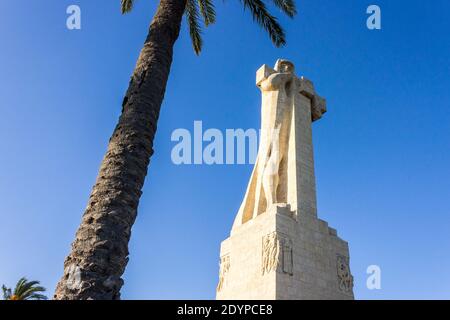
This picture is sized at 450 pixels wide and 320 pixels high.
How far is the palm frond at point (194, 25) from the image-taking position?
11.7 m

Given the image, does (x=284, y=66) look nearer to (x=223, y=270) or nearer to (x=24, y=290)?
(x=223, y=270)

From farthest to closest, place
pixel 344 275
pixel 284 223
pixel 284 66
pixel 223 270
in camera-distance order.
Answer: pixel 284 66
pixel 223 270
pixel 344 275
pixel 284 223

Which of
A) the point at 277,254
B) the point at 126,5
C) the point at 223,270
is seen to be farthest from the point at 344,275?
the point at 126,5

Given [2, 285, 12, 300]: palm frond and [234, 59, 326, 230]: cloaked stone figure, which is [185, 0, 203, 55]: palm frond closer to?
[234, 59, 326, 230]: cloaked stone figure

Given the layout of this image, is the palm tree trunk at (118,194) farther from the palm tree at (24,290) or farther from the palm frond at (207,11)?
the palm tree at (24,290)

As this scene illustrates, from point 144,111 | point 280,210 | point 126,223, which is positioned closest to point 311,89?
point 280,210

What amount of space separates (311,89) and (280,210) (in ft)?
13.7

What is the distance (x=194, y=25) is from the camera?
39.4 ft

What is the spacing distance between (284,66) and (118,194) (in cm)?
776

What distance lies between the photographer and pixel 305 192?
9.70 meters

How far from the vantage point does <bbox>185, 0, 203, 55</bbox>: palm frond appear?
11.7m

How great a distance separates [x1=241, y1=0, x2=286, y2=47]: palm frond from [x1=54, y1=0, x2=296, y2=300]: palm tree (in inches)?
128

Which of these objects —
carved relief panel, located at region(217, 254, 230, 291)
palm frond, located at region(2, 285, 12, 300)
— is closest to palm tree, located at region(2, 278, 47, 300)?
palm frond, located at region(2, 285, 12, 300)
